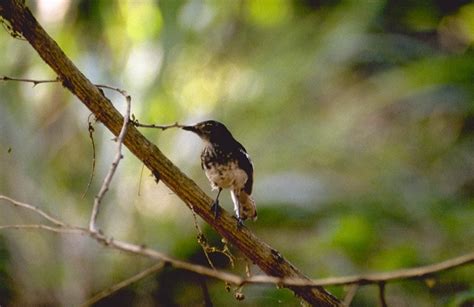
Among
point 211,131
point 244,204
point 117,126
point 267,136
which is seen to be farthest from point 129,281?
point 267,136

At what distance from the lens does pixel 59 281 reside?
3.77 metres

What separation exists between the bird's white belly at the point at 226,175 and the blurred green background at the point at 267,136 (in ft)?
2.49

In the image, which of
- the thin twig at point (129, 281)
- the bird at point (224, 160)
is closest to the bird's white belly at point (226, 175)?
the bird at point (224, 160)

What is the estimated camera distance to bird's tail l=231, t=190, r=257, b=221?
212 cm

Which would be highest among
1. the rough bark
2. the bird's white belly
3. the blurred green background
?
the blurred green background

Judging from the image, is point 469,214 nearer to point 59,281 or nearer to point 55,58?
point 59,281

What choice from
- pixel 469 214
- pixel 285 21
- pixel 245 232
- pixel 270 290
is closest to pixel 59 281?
Answer: pixel 270 290

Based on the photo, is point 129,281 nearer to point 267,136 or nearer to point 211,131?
point 211,131

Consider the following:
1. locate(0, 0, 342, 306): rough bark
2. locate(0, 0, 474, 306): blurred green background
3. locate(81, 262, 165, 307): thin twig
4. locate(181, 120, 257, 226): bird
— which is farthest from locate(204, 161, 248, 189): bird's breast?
locate(81, 262, 165, 307): thin twig

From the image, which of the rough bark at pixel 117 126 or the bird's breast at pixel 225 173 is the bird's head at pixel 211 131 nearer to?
the bird's breast at pixel 225 173

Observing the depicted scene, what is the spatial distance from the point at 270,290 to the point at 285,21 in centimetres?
377

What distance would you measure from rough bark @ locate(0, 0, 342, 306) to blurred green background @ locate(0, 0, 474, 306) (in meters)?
1.24

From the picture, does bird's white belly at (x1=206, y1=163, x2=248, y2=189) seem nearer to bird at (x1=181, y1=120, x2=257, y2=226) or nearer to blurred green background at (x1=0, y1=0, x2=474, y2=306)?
bird at (x1=181, y1=120, x2=257, y2=226)

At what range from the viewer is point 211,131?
1972 mm
